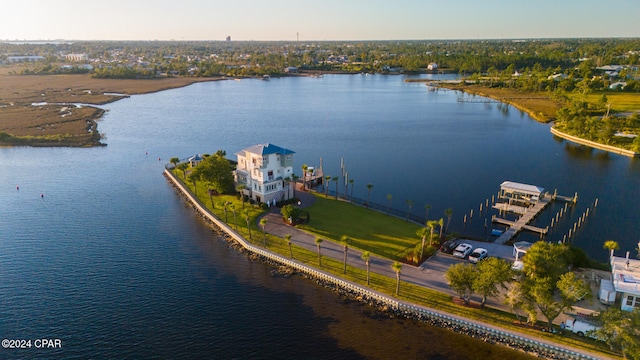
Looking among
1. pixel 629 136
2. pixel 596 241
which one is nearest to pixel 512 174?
pixel 596 241

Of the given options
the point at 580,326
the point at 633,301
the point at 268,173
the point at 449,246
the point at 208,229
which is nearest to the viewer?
the point at 580,326

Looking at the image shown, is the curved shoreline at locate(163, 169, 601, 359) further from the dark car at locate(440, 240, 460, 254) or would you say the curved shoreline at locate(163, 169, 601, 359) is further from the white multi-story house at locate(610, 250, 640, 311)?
the dark car at locate(440, 240, 460, 254)

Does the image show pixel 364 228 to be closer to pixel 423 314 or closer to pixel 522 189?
pixel 423 314

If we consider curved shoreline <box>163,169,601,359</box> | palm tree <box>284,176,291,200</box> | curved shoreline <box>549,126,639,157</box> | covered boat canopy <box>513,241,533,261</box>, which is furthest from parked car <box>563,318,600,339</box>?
curved shoreline <box>549,126,639,157</box>

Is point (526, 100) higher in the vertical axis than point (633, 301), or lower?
higher

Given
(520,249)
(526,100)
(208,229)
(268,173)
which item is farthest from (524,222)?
(526,100)

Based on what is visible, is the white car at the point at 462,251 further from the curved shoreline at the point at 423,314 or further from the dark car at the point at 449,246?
the curved shoreline at the point at 423,314
